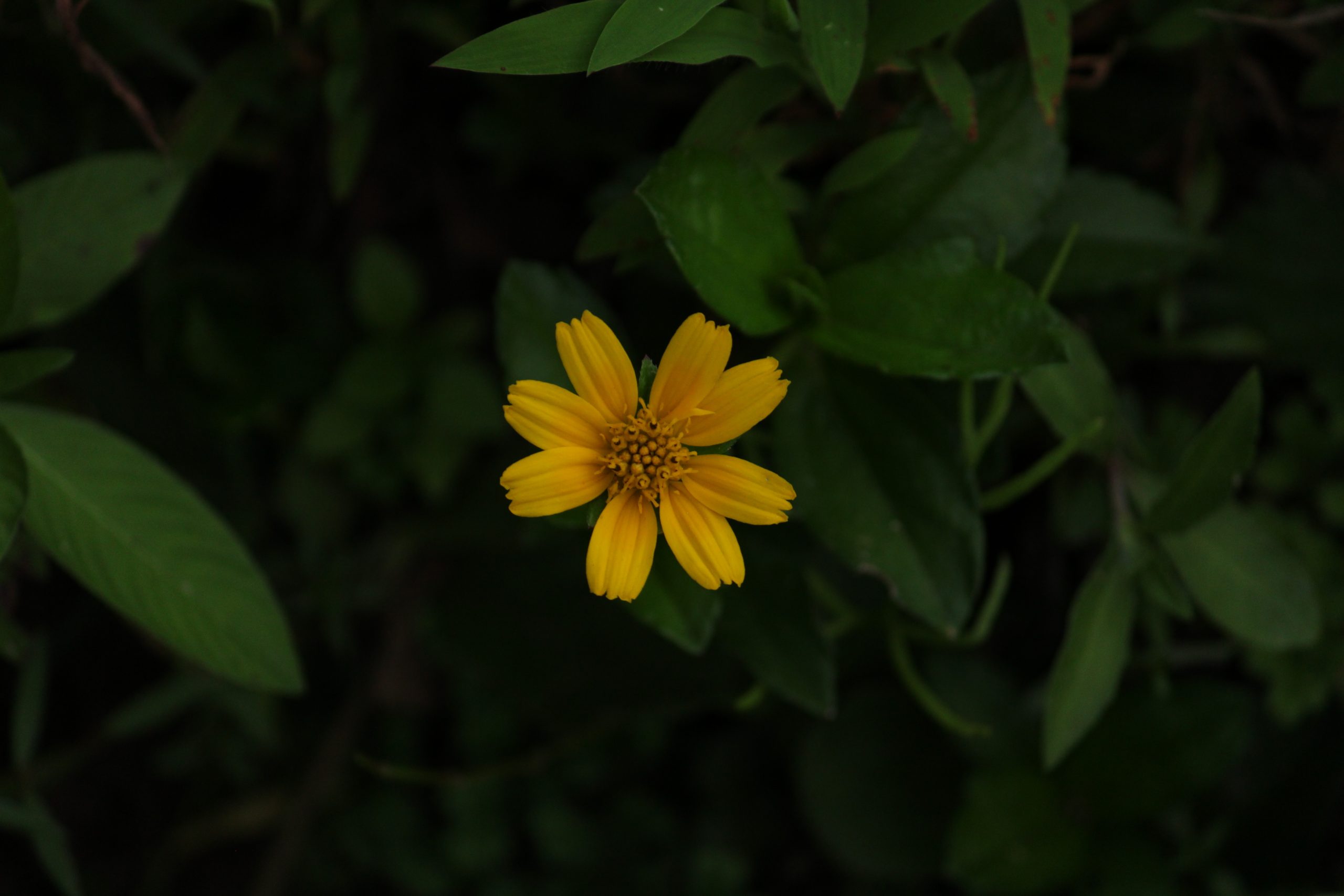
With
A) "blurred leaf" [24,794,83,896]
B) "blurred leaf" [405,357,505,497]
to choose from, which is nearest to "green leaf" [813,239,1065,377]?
"blurred leaf" [405,357,505,497]

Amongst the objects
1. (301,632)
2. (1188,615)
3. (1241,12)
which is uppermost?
(1241,12)

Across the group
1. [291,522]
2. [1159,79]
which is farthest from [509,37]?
[291,522]

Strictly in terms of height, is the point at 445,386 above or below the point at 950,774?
above

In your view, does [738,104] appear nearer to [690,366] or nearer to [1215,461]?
[690,366]

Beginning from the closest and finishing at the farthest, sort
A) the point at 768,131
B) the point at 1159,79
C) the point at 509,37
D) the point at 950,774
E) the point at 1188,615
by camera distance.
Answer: the point at 509,37
the point at 768,131
the point at 1188,615
the point at 1159,79
the point at 950,774

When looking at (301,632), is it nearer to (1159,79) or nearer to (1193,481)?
(1193,481)

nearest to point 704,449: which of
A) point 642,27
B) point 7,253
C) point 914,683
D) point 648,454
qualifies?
point 648,454

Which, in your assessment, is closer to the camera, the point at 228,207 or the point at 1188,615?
the point at 1188,615

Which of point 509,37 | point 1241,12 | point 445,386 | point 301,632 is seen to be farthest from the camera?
point 301,632
